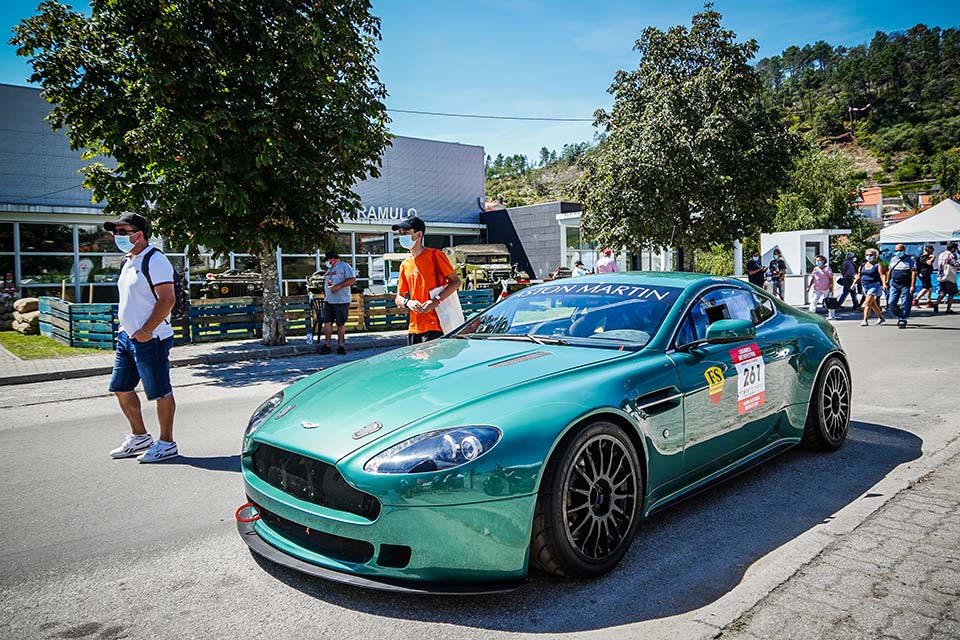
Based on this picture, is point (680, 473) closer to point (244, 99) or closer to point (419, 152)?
point (244, 99)

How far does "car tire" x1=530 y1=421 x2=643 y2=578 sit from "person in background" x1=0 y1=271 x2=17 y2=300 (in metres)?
21.4

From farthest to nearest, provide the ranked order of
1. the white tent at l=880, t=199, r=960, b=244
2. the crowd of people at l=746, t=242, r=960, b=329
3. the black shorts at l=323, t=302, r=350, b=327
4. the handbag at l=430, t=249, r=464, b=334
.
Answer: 1. the white tent at l=880, t=199, r=960, b=244
2. the crowd of people at l=746, t=242, r=960, b=329
3. the black shorts at l=323, t=302, r=350, b=327
4. the handbag at l=430, t=249, r=464, b=334

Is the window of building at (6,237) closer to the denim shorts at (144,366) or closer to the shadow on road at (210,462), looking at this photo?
the denim shorts at (144,366)

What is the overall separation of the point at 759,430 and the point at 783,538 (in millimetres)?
891

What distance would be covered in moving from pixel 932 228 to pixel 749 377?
24.1 m

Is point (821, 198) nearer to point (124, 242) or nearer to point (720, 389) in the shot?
point (720, 389)

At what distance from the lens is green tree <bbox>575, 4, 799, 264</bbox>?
A: 59.1 feet

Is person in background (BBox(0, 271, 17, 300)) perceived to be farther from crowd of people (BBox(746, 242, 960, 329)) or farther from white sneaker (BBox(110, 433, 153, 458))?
crowd of people (BBox(746, 242, 960, 329))

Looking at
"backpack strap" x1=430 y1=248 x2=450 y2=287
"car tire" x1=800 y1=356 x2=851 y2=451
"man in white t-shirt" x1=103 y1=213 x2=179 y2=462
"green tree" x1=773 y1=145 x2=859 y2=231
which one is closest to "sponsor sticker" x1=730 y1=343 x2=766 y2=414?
"car tire" x1=800 y1=356 x2=851 y2=451

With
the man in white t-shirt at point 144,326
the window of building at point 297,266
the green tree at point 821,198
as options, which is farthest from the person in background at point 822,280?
the green tree at point 821,198

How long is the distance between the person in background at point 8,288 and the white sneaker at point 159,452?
17665 mm

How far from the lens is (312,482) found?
278 centimetres

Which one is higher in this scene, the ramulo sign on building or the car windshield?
the ramulo sign on building

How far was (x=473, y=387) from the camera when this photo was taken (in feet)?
10.1
